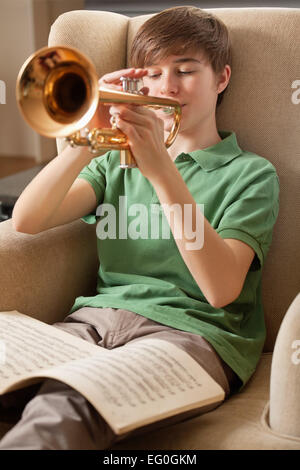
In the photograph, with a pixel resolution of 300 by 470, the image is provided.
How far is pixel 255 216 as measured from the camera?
125 cm

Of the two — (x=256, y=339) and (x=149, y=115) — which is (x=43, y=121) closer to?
(x=149, y=115)

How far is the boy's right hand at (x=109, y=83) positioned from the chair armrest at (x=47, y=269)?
265 millimetres

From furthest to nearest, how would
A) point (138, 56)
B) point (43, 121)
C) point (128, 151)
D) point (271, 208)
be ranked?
point (138, 56) < point (271, 208) < point (128, 151) < point (43, 121)

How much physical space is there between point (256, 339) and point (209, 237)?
298mm

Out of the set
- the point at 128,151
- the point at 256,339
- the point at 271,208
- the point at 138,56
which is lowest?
the point at 256,339

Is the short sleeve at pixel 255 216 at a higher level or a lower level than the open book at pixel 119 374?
higher

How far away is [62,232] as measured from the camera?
4.85ft

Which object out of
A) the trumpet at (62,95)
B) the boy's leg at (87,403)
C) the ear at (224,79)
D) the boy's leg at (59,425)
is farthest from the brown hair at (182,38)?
the boy's leg at (59,425)

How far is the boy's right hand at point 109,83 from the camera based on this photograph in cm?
125

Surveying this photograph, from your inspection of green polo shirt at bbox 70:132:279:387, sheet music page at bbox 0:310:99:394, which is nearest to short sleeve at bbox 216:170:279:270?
green polo shirt at bbox 70:132:279:387

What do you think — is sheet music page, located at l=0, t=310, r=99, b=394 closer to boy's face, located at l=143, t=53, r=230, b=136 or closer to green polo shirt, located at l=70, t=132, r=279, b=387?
green polo shirt, located at l=70, t=132, r=279, b=387

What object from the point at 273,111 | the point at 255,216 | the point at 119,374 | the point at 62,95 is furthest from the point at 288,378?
the point at 273,111

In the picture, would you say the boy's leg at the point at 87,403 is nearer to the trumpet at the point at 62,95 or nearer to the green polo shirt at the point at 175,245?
the green polo shirt at the point at 175,245

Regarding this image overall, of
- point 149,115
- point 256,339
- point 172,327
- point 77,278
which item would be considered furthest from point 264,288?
point 149,115
